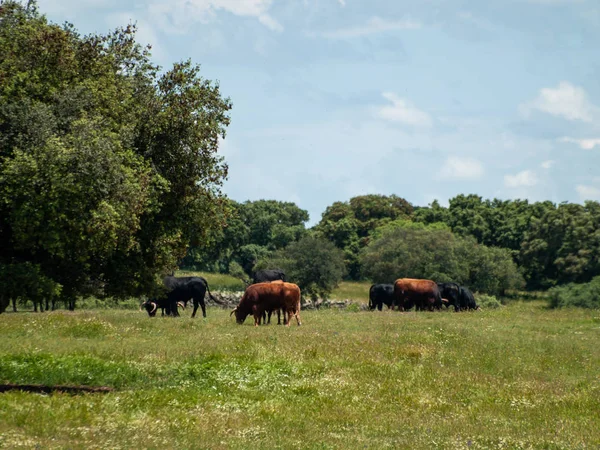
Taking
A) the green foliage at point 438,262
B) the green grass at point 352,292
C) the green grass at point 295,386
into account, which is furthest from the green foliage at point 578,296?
the green grass at point 295,386

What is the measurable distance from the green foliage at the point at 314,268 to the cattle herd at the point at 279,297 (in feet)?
42.1

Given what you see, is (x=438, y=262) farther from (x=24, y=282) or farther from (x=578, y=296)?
(x=24, y=282)

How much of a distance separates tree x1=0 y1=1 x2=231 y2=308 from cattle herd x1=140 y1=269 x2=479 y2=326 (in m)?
3.95

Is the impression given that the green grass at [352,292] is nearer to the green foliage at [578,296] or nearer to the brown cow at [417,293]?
the green foliage at [578,296]

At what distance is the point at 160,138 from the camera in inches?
1201

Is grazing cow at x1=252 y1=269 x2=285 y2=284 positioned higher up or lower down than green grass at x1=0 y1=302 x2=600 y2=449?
higher up

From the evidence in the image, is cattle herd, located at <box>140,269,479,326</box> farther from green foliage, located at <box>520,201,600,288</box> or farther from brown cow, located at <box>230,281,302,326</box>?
green foliage, located at <box>520,201,600,288</box>

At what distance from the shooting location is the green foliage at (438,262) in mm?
74562

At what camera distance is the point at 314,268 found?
2891 inches

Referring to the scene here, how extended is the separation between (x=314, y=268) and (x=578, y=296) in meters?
23.6

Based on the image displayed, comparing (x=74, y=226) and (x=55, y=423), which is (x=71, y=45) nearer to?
(x=74, y=226)

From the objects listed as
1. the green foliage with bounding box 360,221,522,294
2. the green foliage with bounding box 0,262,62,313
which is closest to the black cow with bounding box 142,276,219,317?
the green foliage with bounding box 0,262,62,313

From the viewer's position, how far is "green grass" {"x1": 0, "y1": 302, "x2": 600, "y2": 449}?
14711 mm

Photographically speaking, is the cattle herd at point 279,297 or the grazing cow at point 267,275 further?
the grazing cow at point 267,275
